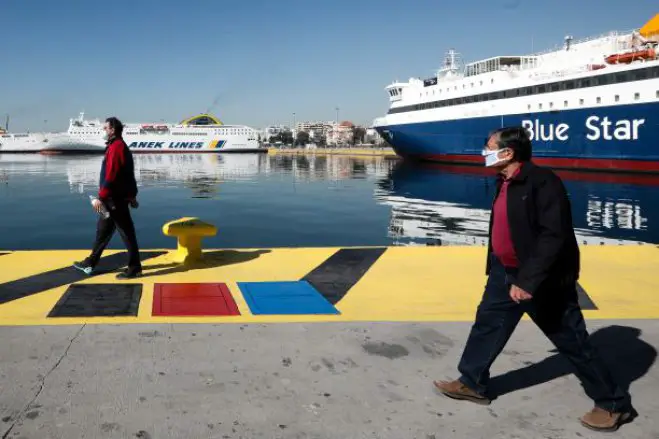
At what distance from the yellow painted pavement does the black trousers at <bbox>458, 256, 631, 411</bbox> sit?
1336 millimetres

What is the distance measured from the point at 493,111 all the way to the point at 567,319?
45407mm

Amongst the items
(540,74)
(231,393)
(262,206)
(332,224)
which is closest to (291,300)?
(231,393)

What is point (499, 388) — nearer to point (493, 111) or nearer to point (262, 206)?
point (262, 206)

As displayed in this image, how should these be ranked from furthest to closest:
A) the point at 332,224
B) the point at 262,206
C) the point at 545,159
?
1. the point at 545,159
2. the point at 262,206
3. the point at 332,224

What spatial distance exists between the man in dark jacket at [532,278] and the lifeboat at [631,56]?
39384 millimetres

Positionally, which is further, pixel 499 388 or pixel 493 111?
pixel 493 111

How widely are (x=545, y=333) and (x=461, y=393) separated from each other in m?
0.53

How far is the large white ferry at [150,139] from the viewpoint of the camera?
12000 centimetres

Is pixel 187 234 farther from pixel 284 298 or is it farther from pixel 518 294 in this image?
pixel 518 294

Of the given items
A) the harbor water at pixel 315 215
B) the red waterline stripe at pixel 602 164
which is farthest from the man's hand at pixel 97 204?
the red waterline stripe at pixel 602 164

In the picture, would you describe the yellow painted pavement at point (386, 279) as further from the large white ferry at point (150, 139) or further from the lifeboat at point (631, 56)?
the large white ferry at point (150, 139)

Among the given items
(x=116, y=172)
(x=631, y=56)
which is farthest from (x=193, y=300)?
(x=631, y=56)

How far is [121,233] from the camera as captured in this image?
5672 mm

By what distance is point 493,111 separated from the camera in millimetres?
45469
